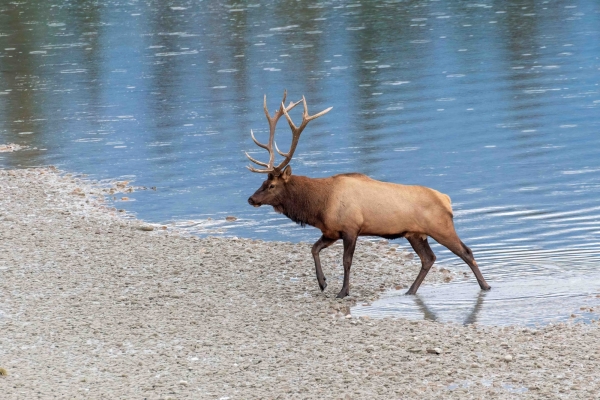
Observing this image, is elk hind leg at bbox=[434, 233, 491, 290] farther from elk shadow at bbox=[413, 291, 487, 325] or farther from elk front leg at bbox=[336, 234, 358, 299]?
elk front leg at bbox=[336, 234, 358, 299]

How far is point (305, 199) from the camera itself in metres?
11.6

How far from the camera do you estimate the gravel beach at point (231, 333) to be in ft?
27.6

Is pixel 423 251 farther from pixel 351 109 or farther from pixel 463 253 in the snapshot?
pixel 351 109

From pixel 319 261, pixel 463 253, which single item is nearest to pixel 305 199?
pixel 319 261

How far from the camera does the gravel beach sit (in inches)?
331

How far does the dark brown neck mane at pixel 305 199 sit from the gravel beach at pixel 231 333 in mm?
706

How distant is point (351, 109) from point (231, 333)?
13.5 metres

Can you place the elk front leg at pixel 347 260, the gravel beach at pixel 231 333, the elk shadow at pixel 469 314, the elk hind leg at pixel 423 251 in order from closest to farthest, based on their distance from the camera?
the gravel beach at pixel 231 333 < the elk shadow at pixel 469 314 < the elk front leg at pixel 347 260 < the elk hind leg at pixel 423 251

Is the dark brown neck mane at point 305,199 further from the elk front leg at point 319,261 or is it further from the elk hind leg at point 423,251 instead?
the elk hind leg at point 423,251

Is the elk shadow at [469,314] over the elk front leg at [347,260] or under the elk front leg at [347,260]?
under

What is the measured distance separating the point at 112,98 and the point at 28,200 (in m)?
10.4

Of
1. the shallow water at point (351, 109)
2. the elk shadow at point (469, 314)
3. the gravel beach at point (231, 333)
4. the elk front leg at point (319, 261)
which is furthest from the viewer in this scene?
the shallow water at point (351, 109)

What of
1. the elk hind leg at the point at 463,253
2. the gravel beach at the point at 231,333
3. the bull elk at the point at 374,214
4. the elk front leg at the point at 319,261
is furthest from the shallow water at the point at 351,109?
the gravel beach at the point at 231,333

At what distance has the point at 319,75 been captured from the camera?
27391mm
